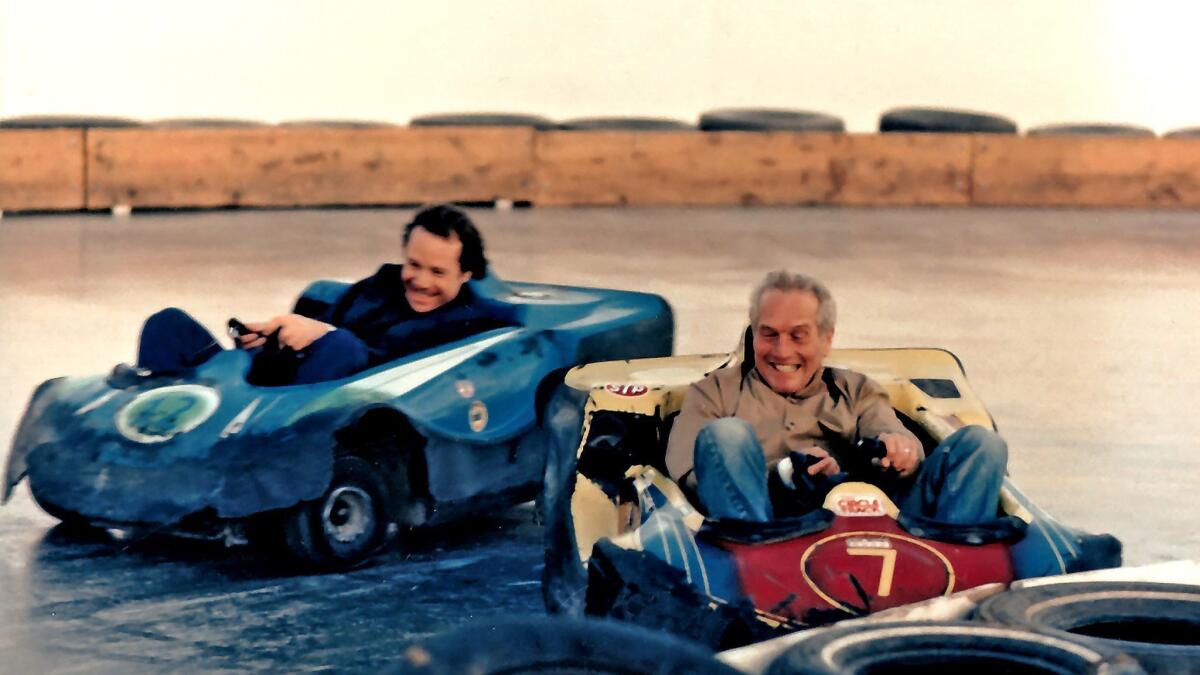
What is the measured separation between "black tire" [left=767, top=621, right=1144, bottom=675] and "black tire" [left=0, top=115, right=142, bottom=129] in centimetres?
1093

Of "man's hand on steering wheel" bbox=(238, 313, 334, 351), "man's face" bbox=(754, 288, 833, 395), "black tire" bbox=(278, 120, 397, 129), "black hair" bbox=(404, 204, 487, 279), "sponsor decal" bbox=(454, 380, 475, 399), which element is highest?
"black tire" bbox=(278, 120, 397, 129)

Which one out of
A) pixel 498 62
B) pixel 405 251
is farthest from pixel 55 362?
pixel 498 62

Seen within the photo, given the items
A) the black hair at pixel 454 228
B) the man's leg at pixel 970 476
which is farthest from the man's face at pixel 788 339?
the black hair at pixel 454 228

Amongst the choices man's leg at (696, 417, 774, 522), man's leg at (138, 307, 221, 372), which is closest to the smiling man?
man's leg at (696, 417, 774, 522)

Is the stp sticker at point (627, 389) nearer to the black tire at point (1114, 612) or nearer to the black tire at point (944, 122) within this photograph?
the black tire at point (1114, 612)

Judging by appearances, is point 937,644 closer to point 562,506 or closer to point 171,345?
point 562,506

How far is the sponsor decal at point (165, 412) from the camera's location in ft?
14.3

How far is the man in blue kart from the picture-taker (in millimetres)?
4586

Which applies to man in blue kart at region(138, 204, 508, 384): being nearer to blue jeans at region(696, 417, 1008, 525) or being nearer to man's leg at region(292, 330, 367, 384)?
man's leg at region(292, 330, 367, 384)

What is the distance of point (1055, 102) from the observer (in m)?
15.7

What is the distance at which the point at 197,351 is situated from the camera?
4.62 m

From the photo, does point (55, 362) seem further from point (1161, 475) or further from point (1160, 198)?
point (1160, 198)

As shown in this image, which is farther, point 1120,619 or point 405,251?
point 405,251

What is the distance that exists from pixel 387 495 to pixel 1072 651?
2114 mm
